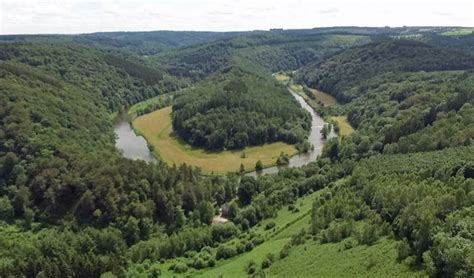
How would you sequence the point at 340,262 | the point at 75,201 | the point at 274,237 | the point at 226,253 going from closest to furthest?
the point at 340,262, the point at 226,253, the point at 274,237, the point at 75,201

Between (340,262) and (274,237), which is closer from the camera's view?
(340,262)

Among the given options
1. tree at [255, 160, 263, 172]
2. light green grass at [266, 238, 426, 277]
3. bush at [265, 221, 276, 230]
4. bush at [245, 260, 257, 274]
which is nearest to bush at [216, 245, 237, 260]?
bush at [245, 260, 257, 274]

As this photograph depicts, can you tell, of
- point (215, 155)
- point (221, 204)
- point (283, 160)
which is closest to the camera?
point (221, 204)

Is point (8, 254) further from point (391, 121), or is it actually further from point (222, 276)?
point (391, 121)

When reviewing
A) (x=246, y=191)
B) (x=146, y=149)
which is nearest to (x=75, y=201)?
(x=246, y=191)

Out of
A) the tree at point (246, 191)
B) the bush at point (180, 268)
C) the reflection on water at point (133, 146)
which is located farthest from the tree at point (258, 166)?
the bush at point (180, 268)

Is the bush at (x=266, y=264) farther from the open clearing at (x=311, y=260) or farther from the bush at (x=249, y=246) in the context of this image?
the bush at (x=249, y=246)

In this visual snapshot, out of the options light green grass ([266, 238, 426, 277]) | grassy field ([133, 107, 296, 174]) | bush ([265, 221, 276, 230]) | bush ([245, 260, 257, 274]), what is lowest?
grassy field ([133, 107, 296, 174])

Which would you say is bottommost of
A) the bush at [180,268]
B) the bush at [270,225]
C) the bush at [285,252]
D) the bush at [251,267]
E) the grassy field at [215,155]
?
the grassy field at [215,155]

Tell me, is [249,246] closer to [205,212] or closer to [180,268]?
[180,268]

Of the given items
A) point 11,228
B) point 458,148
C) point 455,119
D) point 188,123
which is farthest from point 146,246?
point 188,123

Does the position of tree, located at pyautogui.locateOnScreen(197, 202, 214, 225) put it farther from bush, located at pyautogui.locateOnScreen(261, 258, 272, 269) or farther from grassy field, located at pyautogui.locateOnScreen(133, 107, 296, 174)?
grassy field, located at pyautogui.locateOnScreen(133, 107, 296, 174)
